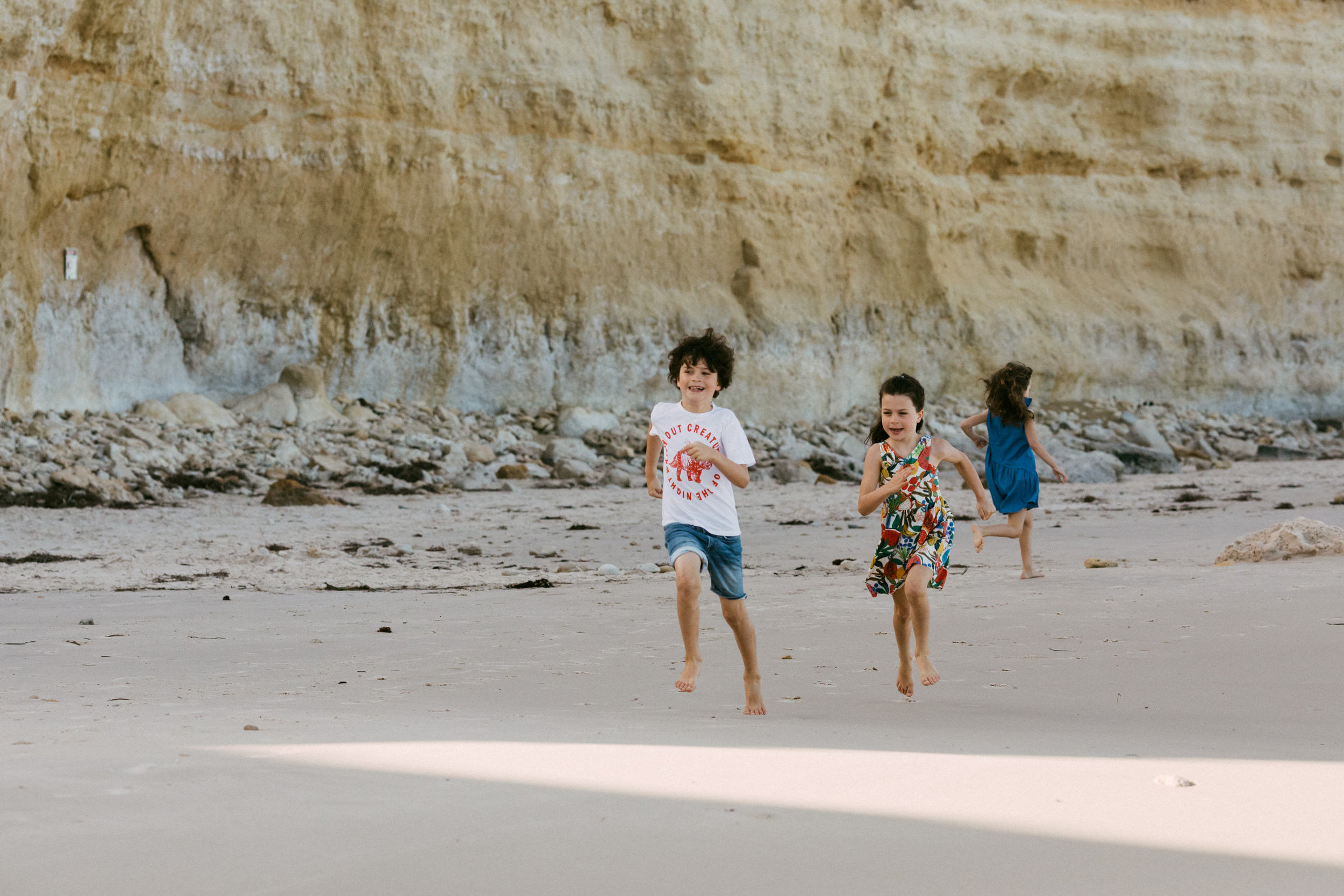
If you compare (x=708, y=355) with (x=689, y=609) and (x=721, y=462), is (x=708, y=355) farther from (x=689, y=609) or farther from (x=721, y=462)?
Answer: (x=689, y=609)

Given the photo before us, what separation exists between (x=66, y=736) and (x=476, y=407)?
1419 cm

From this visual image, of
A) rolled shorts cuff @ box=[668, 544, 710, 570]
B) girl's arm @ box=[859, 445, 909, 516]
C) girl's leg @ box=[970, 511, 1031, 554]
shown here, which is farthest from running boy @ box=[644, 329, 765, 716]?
girl's leg @ box=[970, 511, 1031, 554]

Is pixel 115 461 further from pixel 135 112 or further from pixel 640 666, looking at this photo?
pixel 640 666

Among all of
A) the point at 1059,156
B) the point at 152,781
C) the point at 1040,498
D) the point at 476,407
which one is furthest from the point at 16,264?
the point at 1059,156

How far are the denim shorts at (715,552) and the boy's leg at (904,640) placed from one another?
1.63 feet

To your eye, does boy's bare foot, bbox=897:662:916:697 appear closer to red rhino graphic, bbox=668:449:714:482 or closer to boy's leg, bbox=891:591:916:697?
boy's leg, bbox=891:591:916:697

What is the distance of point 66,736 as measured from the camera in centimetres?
303

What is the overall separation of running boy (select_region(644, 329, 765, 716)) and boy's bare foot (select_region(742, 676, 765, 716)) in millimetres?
13

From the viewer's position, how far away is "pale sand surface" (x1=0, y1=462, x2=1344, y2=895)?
2174 mm

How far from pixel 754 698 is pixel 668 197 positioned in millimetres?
15637

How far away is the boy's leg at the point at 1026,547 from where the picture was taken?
6707 millimetres

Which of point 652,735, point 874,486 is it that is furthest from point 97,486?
point 652,735

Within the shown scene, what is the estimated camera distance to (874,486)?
14.3 feet

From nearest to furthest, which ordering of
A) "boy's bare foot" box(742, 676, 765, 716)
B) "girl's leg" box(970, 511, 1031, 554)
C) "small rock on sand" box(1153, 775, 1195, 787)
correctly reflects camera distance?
"small rock on sand" box(1153, 775, 1195, 787) < "boy's bare foot" box(742, 676, 765, 716) < "girl's leg" box(970, 511, 1031, 554)
